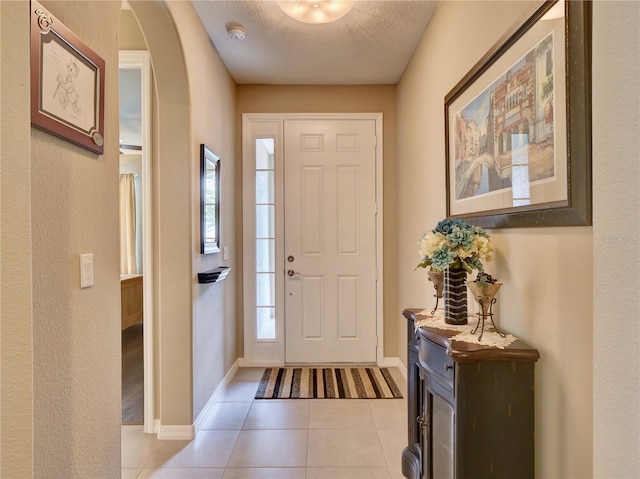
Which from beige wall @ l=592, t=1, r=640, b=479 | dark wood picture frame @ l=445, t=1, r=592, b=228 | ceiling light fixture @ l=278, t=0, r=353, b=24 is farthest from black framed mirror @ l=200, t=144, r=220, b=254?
beige wall @ l=592, t=1, r=640, b=479

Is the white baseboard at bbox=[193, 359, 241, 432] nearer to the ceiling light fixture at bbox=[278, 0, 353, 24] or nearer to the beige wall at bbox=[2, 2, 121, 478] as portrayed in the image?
the beige wall at bbox=[2, 2, 121, 478]

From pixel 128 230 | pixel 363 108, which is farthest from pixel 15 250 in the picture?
pixel 128 230

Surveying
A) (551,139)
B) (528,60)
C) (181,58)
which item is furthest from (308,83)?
(551,139)

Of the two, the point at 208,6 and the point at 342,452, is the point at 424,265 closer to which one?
the point at 342,452

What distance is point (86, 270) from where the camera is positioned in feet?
3.83

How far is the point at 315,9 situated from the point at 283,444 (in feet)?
8.74

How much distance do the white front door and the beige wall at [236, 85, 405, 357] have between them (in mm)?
130

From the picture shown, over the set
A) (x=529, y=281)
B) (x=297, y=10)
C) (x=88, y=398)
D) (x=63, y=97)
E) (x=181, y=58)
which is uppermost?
(x=297, y=10)

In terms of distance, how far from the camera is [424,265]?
154 cm

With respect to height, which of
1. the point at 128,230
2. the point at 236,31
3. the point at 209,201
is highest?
the point at 236,31

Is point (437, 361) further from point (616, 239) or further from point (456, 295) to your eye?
point (616, 239)

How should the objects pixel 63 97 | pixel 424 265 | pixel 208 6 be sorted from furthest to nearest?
1. pixel 208 6
2. pixel 424 265
3. pixel 63 97

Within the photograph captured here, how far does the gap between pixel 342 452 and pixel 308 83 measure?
3.12m

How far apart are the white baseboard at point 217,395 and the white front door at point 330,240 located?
532mm
